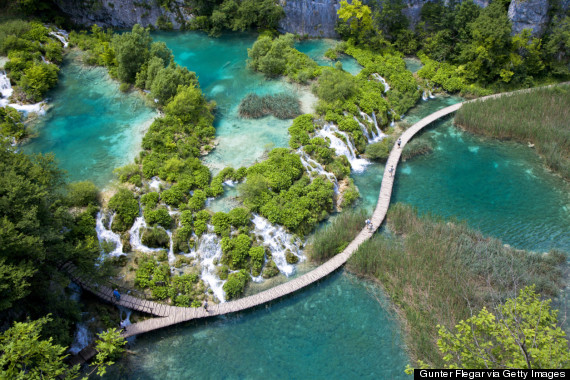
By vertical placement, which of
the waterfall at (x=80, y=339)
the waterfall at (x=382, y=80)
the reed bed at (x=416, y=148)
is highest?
the waterfall at (x=382, y=80)

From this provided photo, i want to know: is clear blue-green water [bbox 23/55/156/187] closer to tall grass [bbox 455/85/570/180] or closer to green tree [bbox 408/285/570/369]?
green tree [bbox 408/285/570/369]

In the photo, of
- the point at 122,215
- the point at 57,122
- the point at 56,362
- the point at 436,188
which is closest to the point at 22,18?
the point at 57,122

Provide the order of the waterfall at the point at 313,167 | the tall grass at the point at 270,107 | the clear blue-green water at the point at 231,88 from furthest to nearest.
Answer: the tall grass at the point at 270,107, the clear blue-green water at the point at 231,88, the waterfall at the point at 313,167

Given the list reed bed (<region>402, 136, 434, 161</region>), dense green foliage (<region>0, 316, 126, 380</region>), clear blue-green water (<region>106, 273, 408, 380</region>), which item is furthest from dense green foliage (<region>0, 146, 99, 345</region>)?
reed bed (<region>402, 136, 434, 161</region>)

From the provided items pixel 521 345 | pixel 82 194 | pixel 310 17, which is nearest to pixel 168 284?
pixel 82 194

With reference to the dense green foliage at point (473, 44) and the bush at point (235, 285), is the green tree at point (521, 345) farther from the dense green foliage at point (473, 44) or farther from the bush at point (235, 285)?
the dense green foliage at point (473, 44)

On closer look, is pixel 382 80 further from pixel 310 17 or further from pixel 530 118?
pixel 530 118

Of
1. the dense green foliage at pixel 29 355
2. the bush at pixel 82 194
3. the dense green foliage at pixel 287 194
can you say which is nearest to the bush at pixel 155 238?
the bush at pixel 82 194
